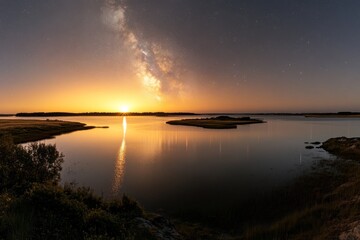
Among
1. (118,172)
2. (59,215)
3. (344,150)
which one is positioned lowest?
(118,172)

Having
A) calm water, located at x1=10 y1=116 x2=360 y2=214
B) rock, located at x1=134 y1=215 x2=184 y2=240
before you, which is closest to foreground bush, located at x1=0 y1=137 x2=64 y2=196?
calm water, located at x1=10 y1=116 x2=360 y2=214

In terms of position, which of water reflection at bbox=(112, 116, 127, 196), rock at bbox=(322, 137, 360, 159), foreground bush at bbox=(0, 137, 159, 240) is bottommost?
water reflection at bbox=(112, 116, 127, 196)

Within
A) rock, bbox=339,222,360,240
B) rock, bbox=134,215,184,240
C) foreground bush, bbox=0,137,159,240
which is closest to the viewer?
foreground bush, bbox=0,137,159,240

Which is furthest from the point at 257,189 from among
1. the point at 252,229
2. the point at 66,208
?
the point at 66,208

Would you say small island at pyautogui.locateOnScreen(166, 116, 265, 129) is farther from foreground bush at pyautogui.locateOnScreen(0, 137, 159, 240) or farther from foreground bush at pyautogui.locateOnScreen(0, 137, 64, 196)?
foreground bush at pyautogui.locateOnScreen(0, 137, 159, 240)

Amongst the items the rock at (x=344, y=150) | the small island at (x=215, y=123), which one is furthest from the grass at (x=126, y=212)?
the small island at (x=215, y=123)

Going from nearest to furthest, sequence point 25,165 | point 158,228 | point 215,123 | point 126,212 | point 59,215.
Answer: point 59,215 → point 158,228 → point 126,212 → point 25,165 → point 215,123

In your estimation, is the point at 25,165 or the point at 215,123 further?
the point at 215,123

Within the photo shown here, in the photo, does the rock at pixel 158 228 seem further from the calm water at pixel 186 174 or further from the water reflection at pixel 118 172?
the water reflection at pixel 118 172

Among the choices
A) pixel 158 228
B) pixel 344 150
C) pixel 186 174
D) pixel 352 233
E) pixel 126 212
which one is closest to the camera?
pixel 352 233

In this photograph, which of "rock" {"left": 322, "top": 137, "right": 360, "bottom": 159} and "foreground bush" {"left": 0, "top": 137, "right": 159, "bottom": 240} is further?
"rock" {"left": 322, "top": 137, "right": 360, "bottom": 159}

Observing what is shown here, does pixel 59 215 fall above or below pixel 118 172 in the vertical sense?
above

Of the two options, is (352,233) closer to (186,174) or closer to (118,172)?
(186,174)

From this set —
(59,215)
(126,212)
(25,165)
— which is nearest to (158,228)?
(126,212)
